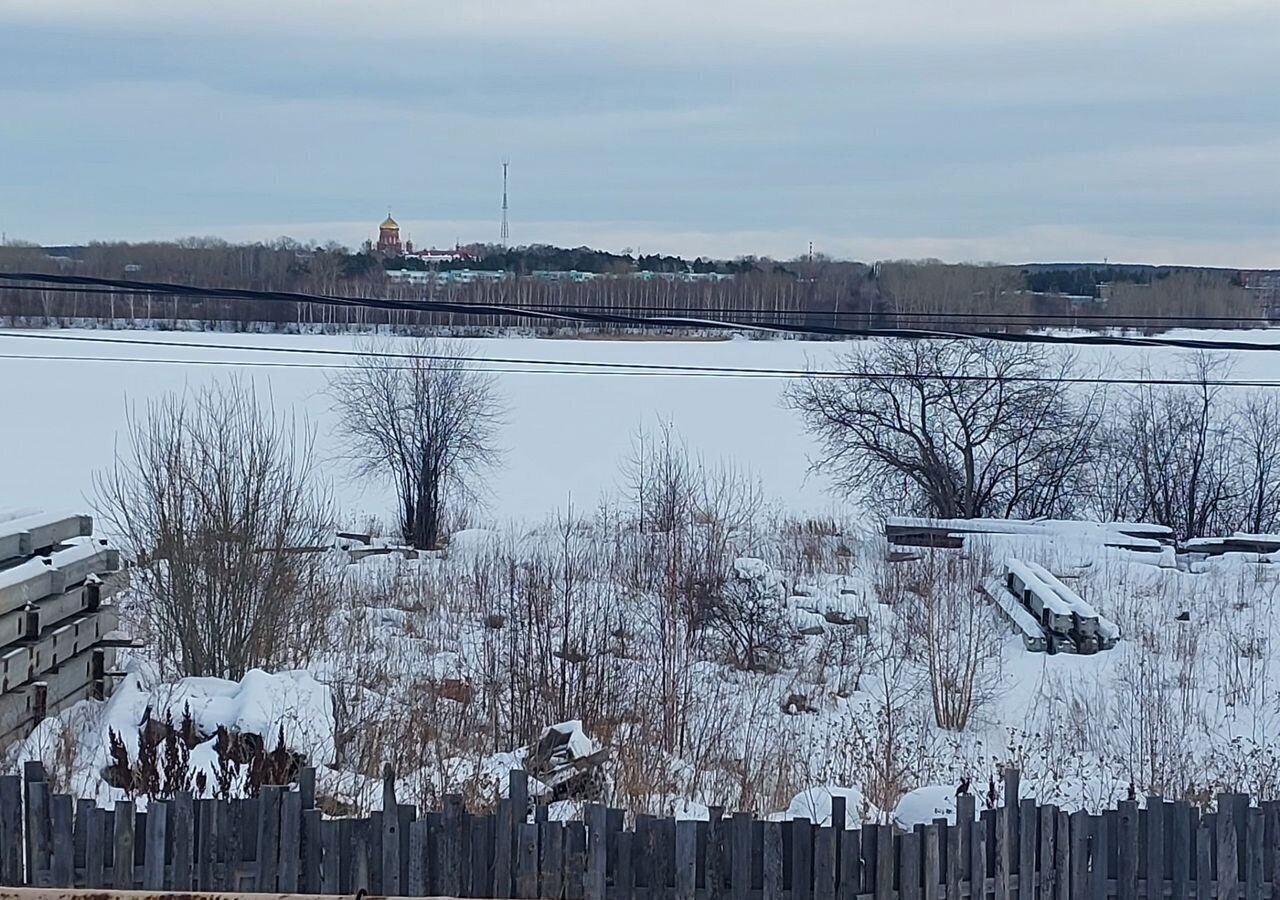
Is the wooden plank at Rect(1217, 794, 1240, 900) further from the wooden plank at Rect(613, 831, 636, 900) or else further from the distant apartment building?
the distant apartment building

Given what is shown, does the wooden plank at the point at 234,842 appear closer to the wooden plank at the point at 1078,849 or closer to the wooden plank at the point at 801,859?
the wooden plank at the point at 801,859

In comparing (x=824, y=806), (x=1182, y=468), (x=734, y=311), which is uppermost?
(x=734, y=311)

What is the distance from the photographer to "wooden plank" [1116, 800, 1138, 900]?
561 cm

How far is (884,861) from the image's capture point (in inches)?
213

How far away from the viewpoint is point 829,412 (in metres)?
26.4

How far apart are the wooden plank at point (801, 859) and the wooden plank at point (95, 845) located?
2934 millimetres

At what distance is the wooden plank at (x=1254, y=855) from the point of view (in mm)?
5648

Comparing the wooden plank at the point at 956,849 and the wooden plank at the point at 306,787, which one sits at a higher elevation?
the wooden plank at the point at 306,787

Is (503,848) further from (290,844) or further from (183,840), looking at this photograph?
(183,840)

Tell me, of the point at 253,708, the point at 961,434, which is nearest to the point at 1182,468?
the point at 961,434

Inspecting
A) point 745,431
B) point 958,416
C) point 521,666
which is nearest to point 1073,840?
point 521,666

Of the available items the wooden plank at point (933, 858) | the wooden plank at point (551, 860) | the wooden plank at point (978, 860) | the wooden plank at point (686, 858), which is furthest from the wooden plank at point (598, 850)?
the wooden plank at point (978, 860)

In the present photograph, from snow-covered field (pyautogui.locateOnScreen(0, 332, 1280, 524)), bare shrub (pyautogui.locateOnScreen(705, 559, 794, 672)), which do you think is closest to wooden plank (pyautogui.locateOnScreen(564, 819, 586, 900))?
bare shrub (pyautogui.locateOnScreen(705, 559, 794, 672))

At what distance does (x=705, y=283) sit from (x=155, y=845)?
28.2 meters
